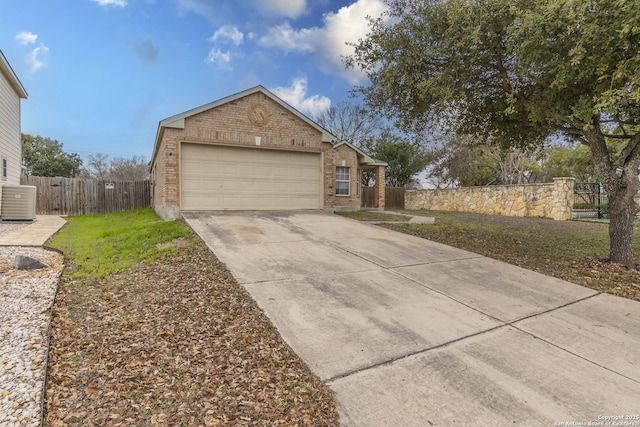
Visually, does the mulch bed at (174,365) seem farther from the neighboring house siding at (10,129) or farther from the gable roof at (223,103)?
the neighboring house siding at (10,129)

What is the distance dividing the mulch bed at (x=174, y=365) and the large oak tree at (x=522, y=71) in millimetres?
5182

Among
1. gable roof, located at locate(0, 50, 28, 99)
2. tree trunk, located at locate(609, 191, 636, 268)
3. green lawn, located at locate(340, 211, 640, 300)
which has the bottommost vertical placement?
green lawn, located at locate(340, 211, 640, 300)

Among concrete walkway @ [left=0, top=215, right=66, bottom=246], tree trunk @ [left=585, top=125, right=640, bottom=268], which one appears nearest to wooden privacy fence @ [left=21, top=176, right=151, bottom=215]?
concrete walkway @ [left=0, top=215, right=66, bottom=246]

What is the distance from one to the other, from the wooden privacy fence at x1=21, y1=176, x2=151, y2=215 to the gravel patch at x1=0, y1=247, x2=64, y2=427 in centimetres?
1164

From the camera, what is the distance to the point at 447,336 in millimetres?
3297

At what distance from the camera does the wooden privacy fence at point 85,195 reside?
48.2ft

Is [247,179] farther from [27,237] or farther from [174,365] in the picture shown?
[174,365]

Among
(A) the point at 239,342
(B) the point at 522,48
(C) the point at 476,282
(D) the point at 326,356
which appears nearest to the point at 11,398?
(A) the point at 239,342

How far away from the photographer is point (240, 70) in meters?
18.0

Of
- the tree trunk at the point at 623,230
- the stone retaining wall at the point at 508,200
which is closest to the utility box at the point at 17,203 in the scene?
the tree trunk at the point at 623,230

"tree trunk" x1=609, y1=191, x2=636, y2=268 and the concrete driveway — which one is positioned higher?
"tree trunk" x1=609, y1=191, x2=636, y2=268

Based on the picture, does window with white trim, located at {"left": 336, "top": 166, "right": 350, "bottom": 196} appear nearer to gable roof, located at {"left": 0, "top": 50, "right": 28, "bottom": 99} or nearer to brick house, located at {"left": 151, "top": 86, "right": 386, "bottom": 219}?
brick house, located at {"left": 151, "top": 86, "right": 386, "bottom": 219}

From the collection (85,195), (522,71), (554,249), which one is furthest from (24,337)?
(85,195)

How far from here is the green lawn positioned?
5.27m
